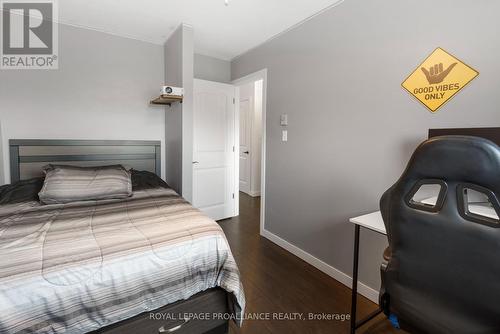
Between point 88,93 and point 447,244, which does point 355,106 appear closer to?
point 447,244

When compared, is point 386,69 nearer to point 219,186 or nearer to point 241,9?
point 241,9

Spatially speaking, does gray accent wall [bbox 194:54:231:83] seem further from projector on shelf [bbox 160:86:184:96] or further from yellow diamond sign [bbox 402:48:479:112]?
yellow diamond sign [bbox 402:48:479:112]

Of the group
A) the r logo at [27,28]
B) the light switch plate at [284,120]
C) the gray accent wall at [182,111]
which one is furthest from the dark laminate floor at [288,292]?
the r logo at [27,28]

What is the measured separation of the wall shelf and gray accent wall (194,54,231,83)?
2.19ft

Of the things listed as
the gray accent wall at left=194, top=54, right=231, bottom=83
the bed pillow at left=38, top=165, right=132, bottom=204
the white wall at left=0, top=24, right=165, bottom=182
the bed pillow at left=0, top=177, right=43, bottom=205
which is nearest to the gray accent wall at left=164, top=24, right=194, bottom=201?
the white wall at left=0, top=24, right=165, bottom=182

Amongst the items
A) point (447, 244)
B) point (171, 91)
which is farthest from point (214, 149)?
point (447, 244)

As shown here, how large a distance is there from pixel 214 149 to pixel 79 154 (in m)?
1.62

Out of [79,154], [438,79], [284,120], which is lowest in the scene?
[79,154]

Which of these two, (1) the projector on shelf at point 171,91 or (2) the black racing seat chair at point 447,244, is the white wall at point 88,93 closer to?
(1) the projector on shelf at point 171,91

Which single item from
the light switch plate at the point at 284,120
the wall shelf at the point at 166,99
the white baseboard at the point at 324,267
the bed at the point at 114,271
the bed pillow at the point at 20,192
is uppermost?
the wall shelf at the point at 166,99

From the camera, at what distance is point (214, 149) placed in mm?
A: 3461

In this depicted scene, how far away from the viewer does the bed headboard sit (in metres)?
2.47

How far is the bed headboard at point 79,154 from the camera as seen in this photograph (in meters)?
2.47

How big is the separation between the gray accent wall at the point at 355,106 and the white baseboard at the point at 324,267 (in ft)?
0.17
